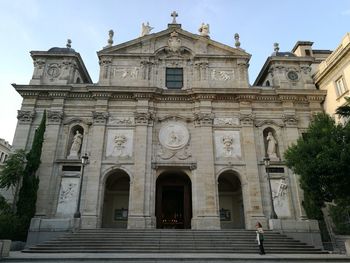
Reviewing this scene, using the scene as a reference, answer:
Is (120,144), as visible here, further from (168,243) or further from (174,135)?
(168,243)

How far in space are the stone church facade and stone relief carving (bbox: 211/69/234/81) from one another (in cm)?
10

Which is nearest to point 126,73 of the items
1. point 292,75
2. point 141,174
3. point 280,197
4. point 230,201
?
point 141,174

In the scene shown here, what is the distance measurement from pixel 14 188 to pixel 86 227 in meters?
6.60

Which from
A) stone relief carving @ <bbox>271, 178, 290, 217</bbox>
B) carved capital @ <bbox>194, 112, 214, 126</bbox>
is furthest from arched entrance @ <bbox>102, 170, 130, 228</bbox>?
stone relief carving @ <bbox>271, 178, 290, 217</bbox>

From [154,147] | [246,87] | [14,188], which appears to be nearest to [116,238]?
[154,147]

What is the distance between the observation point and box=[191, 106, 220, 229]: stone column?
20.3 m

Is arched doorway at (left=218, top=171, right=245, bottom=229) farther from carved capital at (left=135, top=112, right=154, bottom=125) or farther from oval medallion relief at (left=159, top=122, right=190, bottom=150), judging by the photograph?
carved capital at (left=135, top=112, right=154, bottom=125)

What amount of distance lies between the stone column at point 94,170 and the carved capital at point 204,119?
25.7 ft

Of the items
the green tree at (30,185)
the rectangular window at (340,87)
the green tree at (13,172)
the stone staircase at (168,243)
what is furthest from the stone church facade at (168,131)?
the stone staircase at (168,243)

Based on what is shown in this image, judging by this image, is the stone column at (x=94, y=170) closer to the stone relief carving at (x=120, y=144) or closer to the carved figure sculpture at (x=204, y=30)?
the stone relief carving at (x=120, y=144)

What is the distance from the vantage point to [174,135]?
2325cm

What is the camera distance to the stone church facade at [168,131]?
21.2 m

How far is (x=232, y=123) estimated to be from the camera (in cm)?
2375

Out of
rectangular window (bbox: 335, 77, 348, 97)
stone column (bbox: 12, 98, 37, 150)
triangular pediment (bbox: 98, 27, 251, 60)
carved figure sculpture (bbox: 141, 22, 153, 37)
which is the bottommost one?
stone column (bbox: 12, 98, 37, 150)
